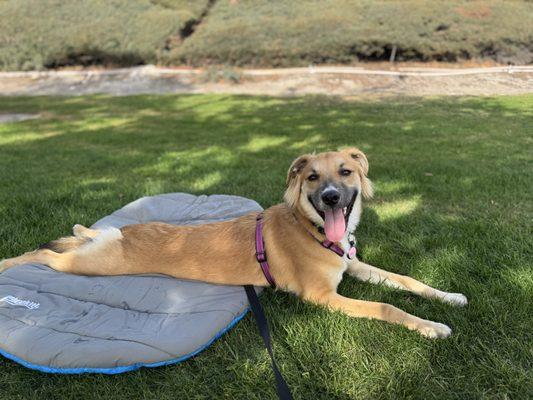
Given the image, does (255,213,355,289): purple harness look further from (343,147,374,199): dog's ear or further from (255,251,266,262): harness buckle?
(343,147,374,199): dog's ear

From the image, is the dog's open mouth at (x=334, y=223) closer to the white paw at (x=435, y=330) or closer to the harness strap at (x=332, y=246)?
the harness strap at (x=332, y=246)

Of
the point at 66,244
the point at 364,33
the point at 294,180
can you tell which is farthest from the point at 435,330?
the point at 364,33

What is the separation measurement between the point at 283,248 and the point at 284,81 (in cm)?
1637

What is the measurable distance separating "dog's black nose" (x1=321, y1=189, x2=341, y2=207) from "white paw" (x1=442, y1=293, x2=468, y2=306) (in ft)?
4.00

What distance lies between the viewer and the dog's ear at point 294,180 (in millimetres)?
3851

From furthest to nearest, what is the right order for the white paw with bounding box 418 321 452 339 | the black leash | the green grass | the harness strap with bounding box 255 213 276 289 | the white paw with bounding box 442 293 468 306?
the harness strap with bounding box 255 213 276 289 → the white paw with bounding box 442 293 468 306 → the white paw with bounding box 418 321 452 339 → the green grass → the black leash

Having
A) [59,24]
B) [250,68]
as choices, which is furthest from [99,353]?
[59,24]

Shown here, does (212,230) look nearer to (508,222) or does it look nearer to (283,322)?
(283,322)

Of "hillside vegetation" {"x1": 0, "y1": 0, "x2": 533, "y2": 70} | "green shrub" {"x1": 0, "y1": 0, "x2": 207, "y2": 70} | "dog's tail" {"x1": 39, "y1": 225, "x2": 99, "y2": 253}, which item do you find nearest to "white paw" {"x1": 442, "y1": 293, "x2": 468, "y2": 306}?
"dog's tail" {"x1": 39, "y1": 225, "x2": 99, "y2": 253}

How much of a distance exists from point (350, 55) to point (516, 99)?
9.48 m

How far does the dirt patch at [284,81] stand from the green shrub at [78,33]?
44.1 inches

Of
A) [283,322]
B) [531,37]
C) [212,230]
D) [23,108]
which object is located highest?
[531,37]

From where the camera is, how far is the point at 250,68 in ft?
69.5

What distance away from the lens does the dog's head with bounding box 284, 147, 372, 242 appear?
11.7 feet
